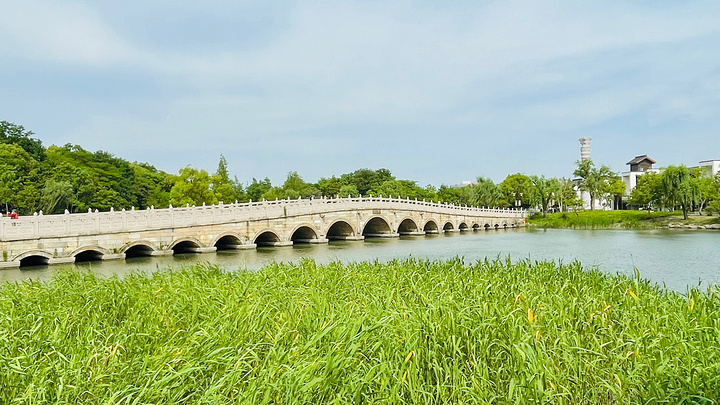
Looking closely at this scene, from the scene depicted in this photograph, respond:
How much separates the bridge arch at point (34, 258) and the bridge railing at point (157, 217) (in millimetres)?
553

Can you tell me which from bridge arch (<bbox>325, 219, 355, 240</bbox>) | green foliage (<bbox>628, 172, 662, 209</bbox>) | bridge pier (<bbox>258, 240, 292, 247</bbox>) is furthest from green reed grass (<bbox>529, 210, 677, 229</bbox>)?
bridge pier (<bbox>258, 240, 292, 247</bbox>)

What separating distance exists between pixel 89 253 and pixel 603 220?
3699 cm

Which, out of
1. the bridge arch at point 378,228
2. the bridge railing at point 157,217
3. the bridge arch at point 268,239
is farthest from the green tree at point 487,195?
the bridge arch at point 268,239

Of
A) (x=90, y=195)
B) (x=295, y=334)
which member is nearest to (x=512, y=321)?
(x=295, y=334)

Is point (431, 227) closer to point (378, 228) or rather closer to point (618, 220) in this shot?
point (378, 228)

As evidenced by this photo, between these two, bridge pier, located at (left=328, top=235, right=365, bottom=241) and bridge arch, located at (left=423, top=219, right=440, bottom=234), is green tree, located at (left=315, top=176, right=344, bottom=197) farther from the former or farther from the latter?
bridge pier, located at (left=328, top=235, right=365, bottom=241)

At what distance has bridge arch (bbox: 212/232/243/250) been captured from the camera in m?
23.5

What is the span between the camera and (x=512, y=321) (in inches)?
180

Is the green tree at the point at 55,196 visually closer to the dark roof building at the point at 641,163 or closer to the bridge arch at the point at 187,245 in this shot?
the bridge arch at the point at 187,245

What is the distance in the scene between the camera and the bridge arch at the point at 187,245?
21.7 meters

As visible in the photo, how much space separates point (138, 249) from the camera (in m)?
22.2

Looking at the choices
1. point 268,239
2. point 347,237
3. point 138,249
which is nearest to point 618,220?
point 347,237

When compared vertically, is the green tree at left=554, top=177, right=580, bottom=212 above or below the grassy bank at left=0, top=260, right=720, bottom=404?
above

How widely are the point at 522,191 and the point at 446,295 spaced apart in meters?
56.2
